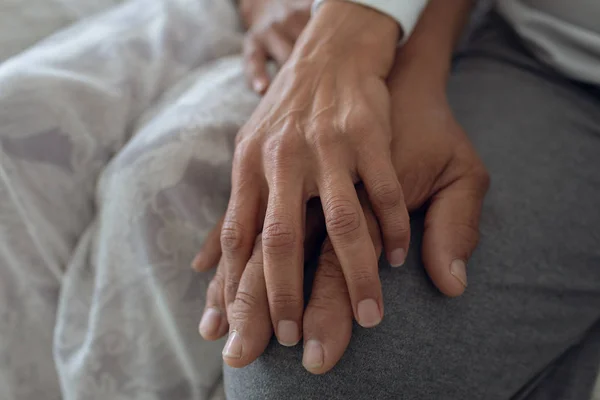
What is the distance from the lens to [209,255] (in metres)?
0.56

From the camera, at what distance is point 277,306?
1.48ft

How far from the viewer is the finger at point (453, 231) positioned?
1.61 feet

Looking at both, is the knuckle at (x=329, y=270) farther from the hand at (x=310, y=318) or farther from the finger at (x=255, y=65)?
the finger at (x=255, y=65)

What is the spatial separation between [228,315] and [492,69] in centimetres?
55

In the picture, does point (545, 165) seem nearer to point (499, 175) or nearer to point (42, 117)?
point (499, 175)

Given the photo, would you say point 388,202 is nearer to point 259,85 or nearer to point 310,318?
point 310,318

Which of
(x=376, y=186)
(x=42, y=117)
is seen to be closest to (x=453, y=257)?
(x=376, y=186)

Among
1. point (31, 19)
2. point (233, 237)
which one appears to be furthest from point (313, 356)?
point (31, 19)

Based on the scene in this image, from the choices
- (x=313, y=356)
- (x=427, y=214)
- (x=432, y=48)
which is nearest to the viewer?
(x=313, y=356)

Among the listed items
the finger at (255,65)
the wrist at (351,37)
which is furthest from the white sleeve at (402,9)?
the finger at (255,65)

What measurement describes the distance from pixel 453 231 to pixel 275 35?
0.41m

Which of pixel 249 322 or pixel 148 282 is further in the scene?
pixel 148 282

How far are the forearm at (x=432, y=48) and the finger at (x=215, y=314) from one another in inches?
12.4

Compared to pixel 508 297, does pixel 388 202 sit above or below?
above
